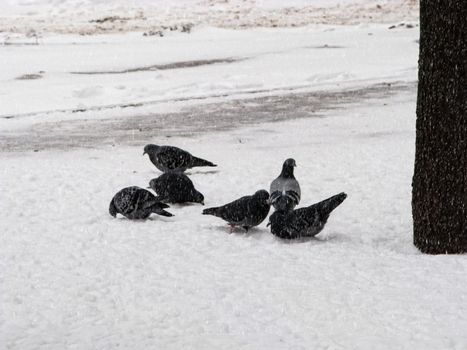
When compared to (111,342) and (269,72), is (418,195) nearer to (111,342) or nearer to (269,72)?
(111,342)

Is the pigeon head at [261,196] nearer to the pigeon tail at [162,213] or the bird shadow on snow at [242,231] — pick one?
the bird shadow on snow at [242,231]

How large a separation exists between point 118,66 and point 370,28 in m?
14.4

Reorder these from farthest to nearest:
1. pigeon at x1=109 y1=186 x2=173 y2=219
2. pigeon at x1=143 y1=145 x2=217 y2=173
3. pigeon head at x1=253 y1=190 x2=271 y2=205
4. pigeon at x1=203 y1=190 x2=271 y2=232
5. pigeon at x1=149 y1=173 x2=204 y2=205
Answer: pigeon at x1=143 y1=145 x2=217 y2=173
pigeon at x1=149 y1=173 x2=204 y2=205
pigeon at x1=109 y1=186 x2=173 y2=219
pigeon head at x1=253 y1=190 x2=271 y2=205
pigeon at x1=203 y1=190 x2=271 y2=232

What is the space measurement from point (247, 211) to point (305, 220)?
56 cm

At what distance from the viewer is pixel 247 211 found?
7.06 m

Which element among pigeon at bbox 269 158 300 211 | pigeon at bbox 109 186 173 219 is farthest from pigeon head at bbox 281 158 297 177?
pigeon at bbox 109 186 173 219

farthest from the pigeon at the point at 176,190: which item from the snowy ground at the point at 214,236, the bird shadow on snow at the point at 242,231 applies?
the bird shadow on snow at the point at 242,231

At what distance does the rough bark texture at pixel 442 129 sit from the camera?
6.15 meters

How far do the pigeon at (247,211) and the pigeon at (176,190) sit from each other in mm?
1132

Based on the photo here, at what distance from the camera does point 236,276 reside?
5859 mm

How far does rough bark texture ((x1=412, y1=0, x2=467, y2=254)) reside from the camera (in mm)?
6148

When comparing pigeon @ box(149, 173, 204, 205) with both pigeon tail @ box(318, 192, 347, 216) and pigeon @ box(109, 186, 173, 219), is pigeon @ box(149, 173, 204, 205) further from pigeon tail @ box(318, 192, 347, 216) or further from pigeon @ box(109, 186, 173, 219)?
pigeon tail @ box(318, 192, 347, 216)

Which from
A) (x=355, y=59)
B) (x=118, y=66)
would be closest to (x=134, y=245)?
(x=118, y=66)

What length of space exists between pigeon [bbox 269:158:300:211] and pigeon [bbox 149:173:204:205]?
0.97 metres
